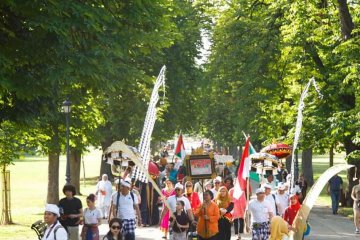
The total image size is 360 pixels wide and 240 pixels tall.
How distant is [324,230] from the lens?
2808 centimetres

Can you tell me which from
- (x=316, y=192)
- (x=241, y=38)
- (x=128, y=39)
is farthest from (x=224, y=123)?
(x=316, y=192)

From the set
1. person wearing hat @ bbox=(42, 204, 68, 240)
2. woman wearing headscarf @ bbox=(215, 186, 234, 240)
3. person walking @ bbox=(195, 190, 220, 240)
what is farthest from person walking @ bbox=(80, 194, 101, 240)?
person wearing hat @ bbox=(42, 204, 68, 240)

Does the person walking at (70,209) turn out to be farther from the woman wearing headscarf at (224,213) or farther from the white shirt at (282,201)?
the white shirt at (282,201)

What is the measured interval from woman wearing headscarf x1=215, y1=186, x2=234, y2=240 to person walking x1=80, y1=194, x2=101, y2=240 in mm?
3073

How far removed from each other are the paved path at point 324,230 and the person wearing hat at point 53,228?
44.5 feet

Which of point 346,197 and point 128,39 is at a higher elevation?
point 128,39

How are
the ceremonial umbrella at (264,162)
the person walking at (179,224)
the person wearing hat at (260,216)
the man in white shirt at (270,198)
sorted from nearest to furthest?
the person walking at (179,224)
the person wearing hat at (260,216)
the man in white shirt at (270,198)
the ceremonial umbrella at (264,162)

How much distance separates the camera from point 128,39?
2033 cm

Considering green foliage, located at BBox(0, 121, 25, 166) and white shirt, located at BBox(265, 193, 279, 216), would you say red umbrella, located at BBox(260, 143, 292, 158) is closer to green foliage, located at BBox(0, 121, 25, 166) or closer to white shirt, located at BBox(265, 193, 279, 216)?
green foliage, located at BBox(0, 121, 25, 166)

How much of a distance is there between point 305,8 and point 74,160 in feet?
52.4

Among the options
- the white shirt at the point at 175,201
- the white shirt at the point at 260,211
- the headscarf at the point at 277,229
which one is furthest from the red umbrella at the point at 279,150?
the headscarf at the point at 277,229

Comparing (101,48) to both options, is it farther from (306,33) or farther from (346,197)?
(346,197)

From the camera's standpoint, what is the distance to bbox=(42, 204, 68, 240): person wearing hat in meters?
11.4

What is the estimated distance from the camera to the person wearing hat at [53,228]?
37.4ft
